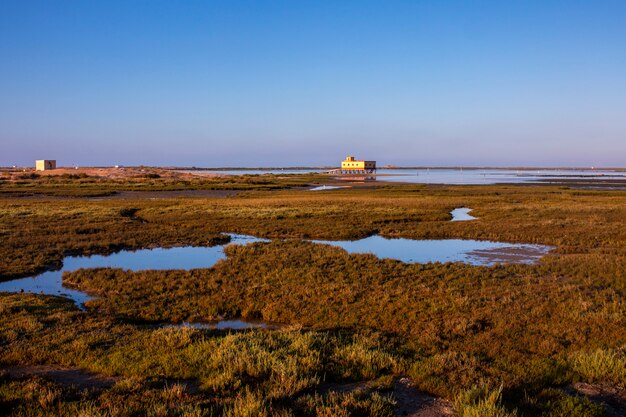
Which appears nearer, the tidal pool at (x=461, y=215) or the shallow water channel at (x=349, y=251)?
the shallow water channel at (x=349, y=251)

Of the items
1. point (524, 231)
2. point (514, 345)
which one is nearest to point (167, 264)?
point (514, 345)

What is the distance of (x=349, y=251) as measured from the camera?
27234mm

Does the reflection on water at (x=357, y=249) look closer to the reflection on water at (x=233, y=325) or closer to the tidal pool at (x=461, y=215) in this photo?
the reflection on water at (x=233, y=325)

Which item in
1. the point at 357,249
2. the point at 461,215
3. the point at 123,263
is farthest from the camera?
the point at 461,215

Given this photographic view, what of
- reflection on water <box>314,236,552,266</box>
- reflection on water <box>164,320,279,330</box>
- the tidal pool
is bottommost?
reflection on water <box>164,320,279,330</box>

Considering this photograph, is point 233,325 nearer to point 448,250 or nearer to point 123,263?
point 123,263

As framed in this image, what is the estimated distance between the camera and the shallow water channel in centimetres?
2039

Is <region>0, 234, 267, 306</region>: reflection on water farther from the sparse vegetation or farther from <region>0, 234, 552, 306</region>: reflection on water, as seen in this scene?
the sparse vegetation

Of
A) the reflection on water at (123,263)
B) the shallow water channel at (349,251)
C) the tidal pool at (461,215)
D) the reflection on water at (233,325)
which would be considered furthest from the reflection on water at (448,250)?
the tidal pool at (461,215)

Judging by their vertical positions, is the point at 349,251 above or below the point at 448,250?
below

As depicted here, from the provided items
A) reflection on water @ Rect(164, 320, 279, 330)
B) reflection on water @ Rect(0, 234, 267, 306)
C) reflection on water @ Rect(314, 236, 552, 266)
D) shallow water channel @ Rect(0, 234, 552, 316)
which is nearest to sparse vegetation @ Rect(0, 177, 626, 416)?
reflection on water @ Rect(164, 320, 279, 330)

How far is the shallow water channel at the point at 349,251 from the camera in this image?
66.9 feet

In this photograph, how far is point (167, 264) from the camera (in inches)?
941

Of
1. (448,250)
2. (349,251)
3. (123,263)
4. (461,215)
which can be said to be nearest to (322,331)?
(349,251)
